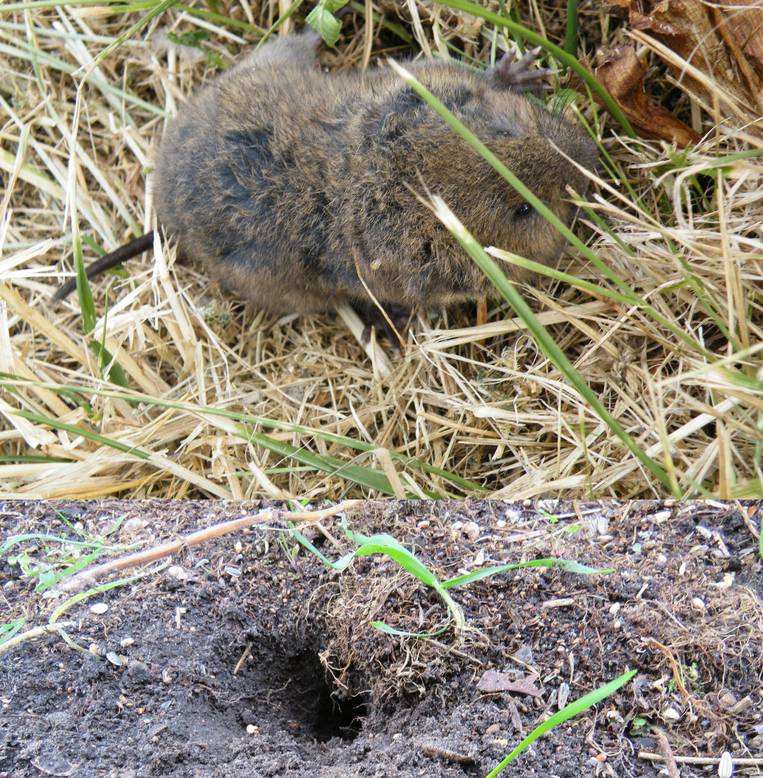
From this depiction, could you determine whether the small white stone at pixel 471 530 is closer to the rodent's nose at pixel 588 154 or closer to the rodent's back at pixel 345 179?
the rodent's back at pixel 345 179

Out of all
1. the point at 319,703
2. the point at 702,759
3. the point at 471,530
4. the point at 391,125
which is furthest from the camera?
the point at 391,125

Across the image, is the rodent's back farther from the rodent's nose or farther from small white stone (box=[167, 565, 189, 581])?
small white stone (box=[167, 565, 189, 581])

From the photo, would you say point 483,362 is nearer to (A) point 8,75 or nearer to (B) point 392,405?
(B) point 392,405

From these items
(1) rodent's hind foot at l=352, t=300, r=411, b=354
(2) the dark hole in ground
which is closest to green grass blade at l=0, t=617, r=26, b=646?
(2) the dark hole in ground

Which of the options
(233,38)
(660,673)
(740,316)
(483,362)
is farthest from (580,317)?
(233,38)

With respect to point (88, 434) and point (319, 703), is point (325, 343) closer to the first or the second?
point (88, 434)

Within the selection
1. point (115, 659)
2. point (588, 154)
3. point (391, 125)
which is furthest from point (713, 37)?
point (115, 659)
